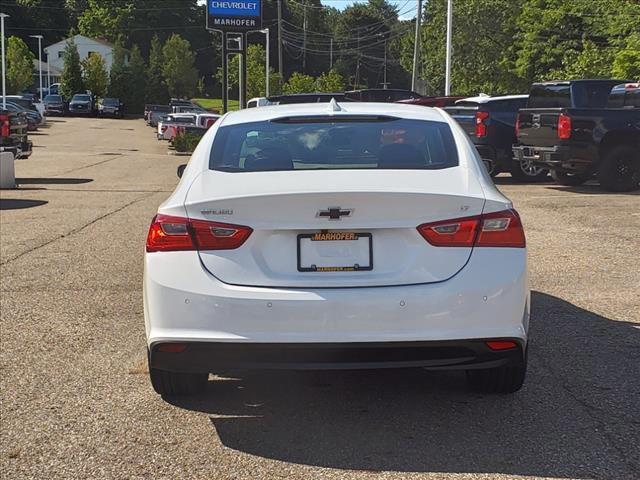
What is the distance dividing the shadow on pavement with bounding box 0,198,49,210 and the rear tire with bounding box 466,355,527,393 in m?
10.6

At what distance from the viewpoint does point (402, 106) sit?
18.8ft

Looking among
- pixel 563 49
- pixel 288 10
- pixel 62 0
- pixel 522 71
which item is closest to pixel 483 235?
pixel 563 49

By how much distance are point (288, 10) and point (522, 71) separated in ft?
265

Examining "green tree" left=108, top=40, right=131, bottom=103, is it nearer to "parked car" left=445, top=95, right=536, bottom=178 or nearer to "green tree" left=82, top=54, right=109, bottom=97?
"green tree" left=82, top=54, right=109, bottom=97

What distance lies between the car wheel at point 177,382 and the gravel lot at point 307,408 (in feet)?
0.29

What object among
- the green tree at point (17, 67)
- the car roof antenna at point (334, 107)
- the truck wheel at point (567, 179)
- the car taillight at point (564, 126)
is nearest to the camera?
the car roof antenna at point (334, 107)

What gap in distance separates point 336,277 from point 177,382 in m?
1.25

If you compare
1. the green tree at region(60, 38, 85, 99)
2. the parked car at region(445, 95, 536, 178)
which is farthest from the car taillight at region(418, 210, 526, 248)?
the green tree at region(60, 38, 85, 99)

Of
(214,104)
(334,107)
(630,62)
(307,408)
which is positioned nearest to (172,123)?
(630,62)

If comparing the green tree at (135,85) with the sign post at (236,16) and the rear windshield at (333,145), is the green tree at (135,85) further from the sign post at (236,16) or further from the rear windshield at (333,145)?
the rear windshield at (333,145)

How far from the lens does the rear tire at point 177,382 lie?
471 centimetres

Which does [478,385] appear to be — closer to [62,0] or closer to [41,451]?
[41,451]

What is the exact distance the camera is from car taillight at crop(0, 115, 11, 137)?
1692 centimetres

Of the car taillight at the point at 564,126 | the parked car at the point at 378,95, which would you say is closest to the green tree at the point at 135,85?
the parked car at the point at 378,95
